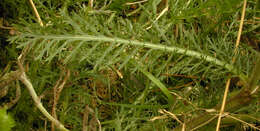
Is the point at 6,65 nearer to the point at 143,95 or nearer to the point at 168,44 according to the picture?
the point at 143,95

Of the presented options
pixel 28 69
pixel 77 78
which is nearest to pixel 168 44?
pixel 77 78

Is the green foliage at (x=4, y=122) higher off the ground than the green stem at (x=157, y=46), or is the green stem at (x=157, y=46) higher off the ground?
the green stem at (x=157, y=46)

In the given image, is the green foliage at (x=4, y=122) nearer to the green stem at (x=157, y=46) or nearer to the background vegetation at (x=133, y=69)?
the background vegetation at (x=133, y=69)

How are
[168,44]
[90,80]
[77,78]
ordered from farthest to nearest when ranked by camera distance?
[90,80]
[77,78]
[168,44]

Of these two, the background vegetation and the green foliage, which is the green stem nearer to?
the background vegetation

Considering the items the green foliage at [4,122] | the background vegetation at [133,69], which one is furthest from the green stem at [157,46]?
the green foliage at [4,122]

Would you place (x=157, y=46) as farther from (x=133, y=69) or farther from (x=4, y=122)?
(x=4, y=122)

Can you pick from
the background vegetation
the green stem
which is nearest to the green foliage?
the background vegetation

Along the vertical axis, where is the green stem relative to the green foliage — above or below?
above
